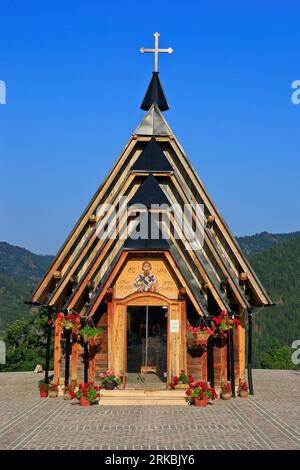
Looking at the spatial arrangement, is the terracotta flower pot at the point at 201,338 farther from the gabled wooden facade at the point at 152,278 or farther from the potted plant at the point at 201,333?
the gabled wooden facade at the point at 152,278

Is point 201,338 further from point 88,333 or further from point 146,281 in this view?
point 88,333

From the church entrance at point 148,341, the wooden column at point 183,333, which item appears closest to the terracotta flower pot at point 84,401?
the church entrance at point 148,341

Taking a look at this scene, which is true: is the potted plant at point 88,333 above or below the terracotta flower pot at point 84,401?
above

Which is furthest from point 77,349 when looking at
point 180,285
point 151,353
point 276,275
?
point 276,275

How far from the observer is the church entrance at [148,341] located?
27.0 metres

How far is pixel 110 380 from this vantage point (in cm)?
2545

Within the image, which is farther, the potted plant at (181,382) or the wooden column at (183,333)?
the wooden column at (183,333)

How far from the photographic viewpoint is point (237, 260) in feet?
89.0

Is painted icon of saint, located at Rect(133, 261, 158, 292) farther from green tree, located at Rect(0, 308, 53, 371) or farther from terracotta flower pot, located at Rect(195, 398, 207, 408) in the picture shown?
green tree, located at Rect(0, 308, 53, 371)

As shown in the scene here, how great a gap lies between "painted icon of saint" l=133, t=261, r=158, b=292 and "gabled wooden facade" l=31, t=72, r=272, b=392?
0.04 meters

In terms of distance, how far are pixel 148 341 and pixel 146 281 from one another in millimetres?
2520

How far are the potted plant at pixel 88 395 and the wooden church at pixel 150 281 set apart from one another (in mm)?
1744

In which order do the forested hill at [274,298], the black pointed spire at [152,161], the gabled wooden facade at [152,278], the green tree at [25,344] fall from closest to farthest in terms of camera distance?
the gabled wooden facade at [152,278] → the black pointed spire at [152,161] → the green tree at [25,344] → the forested hill at [274,298]

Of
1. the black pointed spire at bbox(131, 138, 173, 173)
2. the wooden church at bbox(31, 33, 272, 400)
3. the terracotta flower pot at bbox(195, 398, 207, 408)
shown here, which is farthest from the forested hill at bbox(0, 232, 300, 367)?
the terracotta flower pot at bbox(195, 398, 207, 408)
